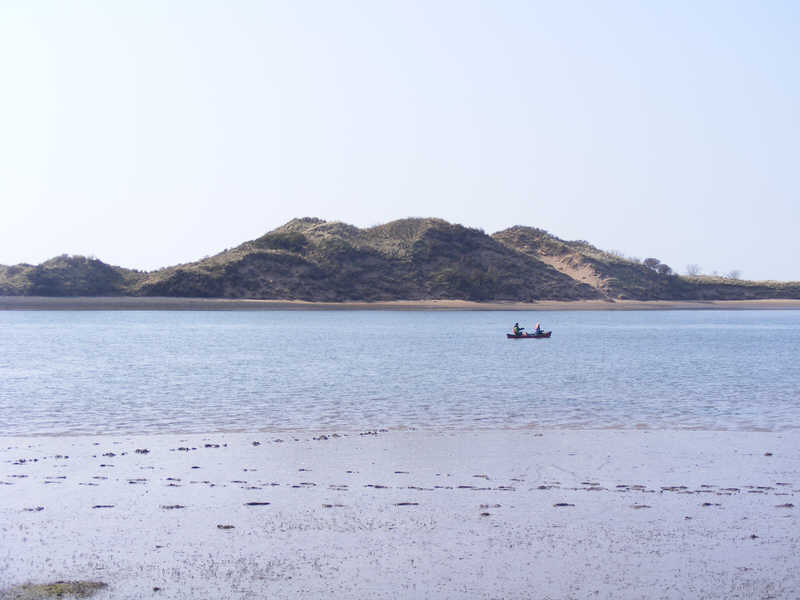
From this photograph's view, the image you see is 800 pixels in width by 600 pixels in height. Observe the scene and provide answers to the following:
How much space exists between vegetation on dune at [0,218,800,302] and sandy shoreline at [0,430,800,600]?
320 feet

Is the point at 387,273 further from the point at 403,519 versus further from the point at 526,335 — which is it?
the point at 403,519

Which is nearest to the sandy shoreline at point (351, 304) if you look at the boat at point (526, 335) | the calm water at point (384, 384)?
the calm water at point (384, 384)

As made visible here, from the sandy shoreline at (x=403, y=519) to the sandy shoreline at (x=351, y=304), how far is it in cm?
9122

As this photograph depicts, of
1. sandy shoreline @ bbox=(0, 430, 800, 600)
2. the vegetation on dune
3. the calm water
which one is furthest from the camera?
the vegetation on dune

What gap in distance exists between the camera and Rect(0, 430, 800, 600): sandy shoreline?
8.12m

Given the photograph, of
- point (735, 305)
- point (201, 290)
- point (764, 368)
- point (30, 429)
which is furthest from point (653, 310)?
point (30, 429)

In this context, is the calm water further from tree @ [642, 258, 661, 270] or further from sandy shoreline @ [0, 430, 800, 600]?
tree @ [642, 258, 661, 270]

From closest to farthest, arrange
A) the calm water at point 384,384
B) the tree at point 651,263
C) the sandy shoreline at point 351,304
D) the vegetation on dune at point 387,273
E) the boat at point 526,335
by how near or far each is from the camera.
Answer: the calm water at point 384,384 → the boat at point 526,335 → the sandy shoreline at point 351,304 → the vegetation on dune at point 387,273 → the tree at point 651,263

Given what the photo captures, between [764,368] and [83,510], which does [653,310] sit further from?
[83,510]

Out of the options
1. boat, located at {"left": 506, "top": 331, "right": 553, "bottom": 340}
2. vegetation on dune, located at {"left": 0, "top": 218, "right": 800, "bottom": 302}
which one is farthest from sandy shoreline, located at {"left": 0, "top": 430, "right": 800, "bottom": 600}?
vegetation on dune, located at {"left": 0, "top": 218, "right": 800, "bottom": 302}

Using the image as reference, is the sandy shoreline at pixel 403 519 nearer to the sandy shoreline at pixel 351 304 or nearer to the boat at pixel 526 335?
the boat at pixel 526 335

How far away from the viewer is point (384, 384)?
92.1 feet

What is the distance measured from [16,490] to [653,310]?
123 metres

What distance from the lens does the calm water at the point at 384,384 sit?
1983 centimetres
